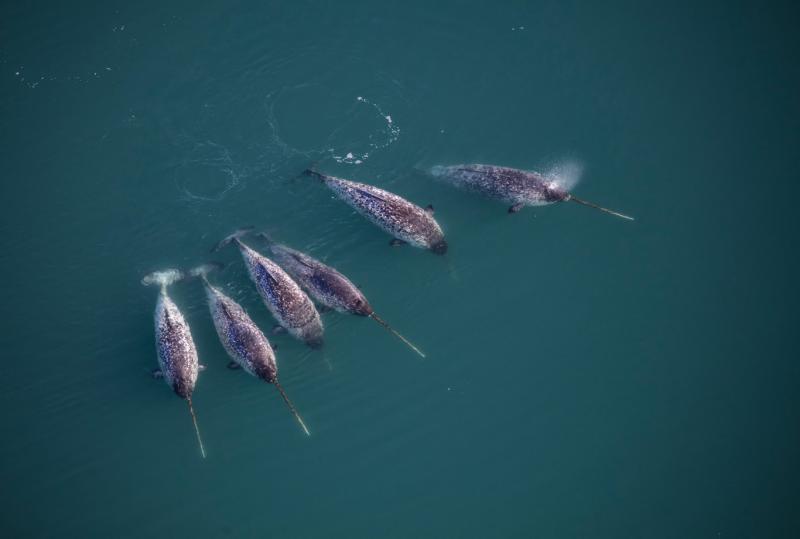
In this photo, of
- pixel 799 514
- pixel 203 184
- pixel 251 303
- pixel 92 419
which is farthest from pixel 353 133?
pixel 799 514

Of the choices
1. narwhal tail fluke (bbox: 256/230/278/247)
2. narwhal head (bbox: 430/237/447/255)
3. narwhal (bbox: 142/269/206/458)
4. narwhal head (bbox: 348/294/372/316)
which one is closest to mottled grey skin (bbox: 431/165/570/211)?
narwhal head (bbox: 430/237/447/255)

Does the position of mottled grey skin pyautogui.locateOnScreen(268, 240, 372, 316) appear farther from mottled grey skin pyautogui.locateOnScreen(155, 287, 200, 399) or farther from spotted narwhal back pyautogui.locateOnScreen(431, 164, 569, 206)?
spotted narwhal back pyautogui.locateOnScreen(431, 164, 569, 206)

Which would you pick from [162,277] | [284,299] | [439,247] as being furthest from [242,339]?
[439,247]

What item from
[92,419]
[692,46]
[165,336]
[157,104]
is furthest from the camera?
[692,46]

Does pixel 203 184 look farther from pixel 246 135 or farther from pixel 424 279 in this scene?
pixel 424 279

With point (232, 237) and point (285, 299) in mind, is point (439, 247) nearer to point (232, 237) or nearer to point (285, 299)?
point (285, 299)
